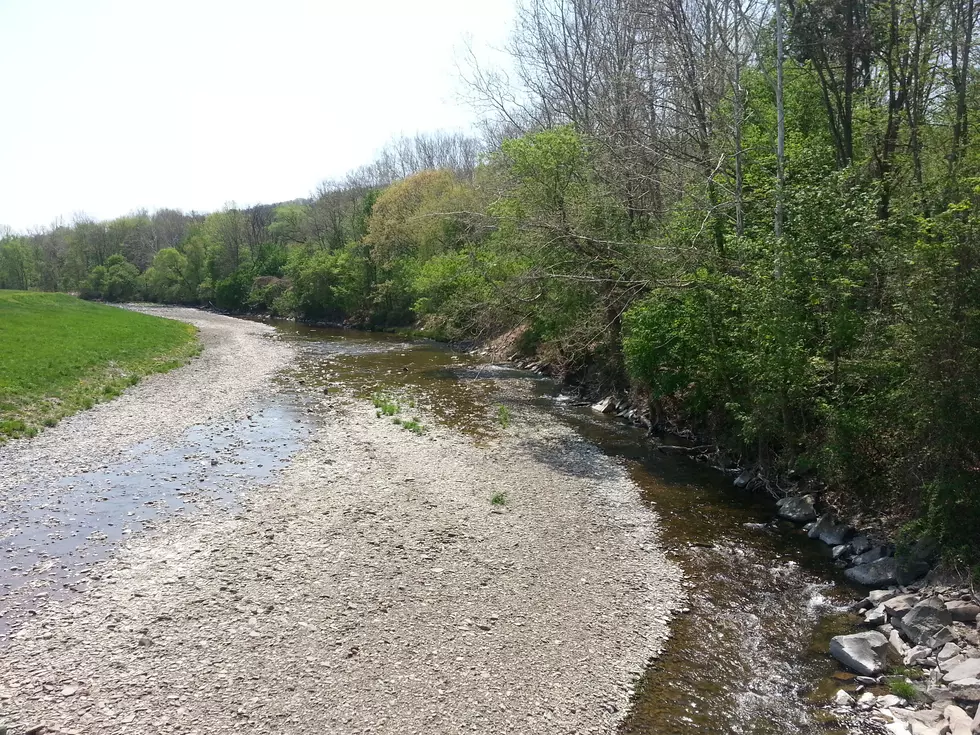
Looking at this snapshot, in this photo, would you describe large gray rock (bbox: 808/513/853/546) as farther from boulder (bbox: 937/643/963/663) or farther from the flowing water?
boulder (bbox: 937/643/963/663)


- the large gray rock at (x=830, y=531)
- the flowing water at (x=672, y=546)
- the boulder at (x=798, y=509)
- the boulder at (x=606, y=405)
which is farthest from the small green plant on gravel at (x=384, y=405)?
the large gray rock at (x=830, y=531)

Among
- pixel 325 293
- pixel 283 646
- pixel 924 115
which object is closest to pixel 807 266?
pixel 924 115

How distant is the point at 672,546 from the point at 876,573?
11.3 feet

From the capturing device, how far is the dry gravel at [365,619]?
747cm

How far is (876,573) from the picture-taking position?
34.4 feet

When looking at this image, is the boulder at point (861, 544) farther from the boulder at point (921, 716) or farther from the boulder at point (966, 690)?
the boulder at point (921, 716)

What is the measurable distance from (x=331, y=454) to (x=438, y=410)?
6.71 m

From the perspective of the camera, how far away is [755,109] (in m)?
19.7

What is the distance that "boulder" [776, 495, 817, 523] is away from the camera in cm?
1321

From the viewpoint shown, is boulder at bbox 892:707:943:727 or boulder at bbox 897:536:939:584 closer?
boulder at bbox 892:707:943:727

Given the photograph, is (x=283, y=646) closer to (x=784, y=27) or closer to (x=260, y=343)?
(x=784, y=27)

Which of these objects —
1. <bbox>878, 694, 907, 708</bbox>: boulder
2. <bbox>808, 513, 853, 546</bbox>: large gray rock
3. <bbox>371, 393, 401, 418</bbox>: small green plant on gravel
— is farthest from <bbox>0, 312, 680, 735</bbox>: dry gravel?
<bbox>371, 393, 401, 418</bbox>: small green plant on gravel

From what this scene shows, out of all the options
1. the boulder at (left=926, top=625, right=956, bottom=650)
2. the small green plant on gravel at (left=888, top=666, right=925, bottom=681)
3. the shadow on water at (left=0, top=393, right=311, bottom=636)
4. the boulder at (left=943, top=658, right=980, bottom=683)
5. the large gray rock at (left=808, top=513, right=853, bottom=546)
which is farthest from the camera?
the large gray rock at (left=808, top=513, right=853, bottom=546)

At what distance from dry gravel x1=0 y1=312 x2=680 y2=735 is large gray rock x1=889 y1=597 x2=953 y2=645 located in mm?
3325
